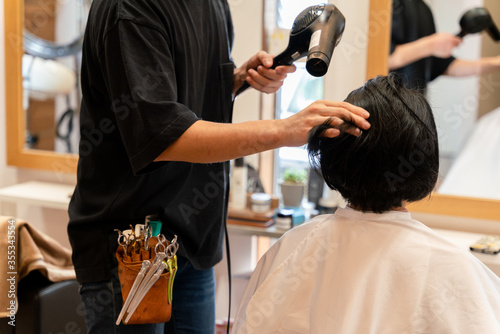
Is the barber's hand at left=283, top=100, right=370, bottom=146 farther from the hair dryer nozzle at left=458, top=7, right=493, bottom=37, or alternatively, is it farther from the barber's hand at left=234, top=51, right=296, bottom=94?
the hair dryer nozzle at left=458, top=7, right=493, bottom=37

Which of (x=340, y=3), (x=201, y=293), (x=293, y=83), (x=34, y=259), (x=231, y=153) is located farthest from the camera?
(x=293, y=83)

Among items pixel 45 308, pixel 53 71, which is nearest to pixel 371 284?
pixel 45 308

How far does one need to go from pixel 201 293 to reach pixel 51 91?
6.30ft

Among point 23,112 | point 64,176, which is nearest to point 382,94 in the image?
point 64,176

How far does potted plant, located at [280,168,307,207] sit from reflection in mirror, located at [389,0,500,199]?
579mm

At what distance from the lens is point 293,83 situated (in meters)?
2.43

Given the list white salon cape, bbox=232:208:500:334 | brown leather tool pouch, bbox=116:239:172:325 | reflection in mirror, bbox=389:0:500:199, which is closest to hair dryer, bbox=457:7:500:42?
reflection in mirror, bbox=389:0:500:199

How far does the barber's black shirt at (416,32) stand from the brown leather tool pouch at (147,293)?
134 cm

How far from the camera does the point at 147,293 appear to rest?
1.22 meters

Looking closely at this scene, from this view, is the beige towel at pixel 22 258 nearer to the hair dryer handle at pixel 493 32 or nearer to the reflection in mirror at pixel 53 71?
the reflection in mirror at pixel 53 71

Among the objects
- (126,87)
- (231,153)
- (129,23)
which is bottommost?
(231,153)

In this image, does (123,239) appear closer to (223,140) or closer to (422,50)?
(223,140)

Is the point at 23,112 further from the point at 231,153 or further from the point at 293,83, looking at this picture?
the point at 231,153

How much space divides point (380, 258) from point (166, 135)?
0.55 meters
